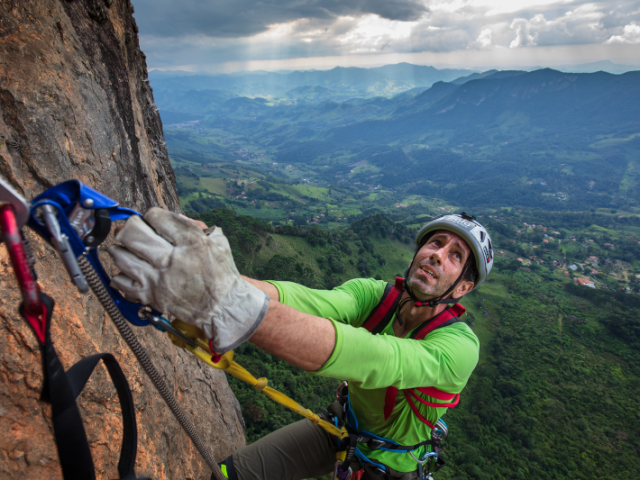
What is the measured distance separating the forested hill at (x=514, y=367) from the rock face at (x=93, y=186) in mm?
20468

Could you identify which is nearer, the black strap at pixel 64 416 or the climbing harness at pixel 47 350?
the climbing harness at pixel 47 350

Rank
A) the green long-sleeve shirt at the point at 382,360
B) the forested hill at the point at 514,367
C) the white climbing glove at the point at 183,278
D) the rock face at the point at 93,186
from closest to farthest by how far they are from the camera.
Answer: the white climbing glove at the point at 183,278
the green long-sleeve shirt at the point at 382,360
the rock face at the point at 93,186
the forested hill at the point at 514,367

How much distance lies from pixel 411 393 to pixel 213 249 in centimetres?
247

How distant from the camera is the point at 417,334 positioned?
317cm

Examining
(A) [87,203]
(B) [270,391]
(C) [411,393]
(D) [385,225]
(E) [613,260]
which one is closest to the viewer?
(A) [87,203]

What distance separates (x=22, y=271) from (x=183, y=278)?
629 millimetres

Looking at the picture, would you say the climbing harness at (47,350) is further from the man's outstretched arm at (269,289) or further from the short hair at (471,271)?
the short hair at (471,271)

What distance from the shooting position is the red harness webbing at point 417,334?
276 centimetres

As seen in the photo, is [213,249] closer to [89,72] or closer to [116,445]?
[116,445]

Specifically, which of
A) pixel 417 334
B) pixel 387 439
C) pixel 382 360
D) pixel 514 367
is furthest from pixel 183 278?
pixel 514 367

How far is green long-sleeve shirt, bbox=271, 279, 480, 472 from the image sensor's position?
77.4 inches

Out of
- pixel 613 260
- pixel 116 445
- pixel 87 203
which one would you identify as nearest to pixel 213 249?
pixel 87 203

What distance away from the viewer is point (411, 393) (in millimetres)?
3016

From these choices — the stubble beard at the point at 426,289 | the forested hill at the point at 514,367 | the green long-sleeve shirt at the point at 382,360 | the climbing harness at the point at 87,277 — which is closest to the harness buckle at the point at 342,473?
the green long-sleeve shirt at the point at 382,360
